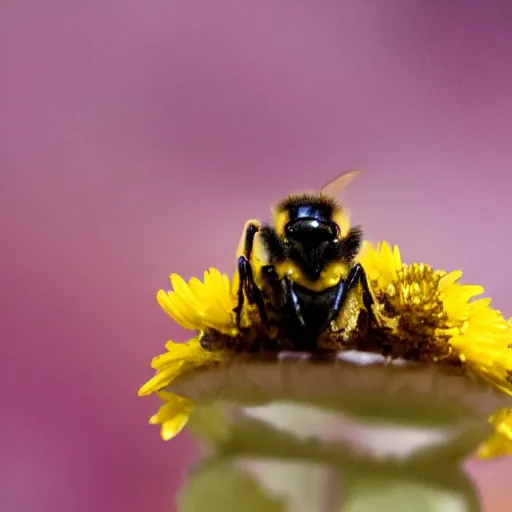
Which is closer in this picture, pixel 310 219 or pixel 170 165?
pixel 310 219

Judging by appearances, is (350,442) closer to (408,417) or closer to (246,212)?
(408,417)

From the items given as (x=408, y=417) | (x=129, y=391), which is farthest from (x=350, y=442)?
(x=129, y=391)

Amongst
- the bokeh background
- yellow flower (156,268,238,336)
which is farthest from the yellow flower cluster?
the bokeh background

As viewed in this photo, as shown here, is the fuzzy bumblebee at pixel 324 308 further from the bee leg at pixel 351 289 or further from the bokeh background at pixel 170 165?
the bokeh background at pixel 170 165

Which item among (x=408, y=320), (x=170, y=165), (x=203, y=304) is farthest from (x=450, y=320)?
(x=170, y=165)

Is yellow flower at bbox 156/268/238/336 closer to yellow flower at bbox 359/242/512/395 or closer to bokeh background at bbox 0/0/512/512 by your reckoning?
yellow flower at bbox 359/242/512/395

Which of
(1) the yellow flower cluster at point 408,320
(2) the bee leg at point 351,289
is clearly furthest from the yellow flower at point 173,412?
(2) the bee leg at point 351,289

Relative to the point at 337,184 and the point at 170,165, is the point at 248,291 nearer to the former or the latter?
the point at 337,184
